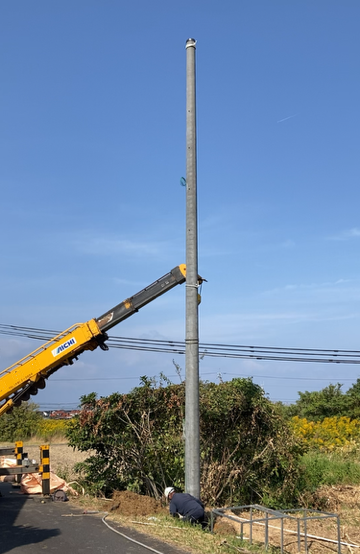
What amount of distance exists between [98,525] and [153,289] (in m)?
5.56

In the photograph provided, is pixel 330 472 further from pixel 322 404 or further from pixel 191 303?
pixel 322 404

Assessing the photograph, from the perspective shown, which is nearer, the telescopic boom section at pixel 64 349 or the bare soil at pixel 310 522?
the bare soil at pixel 310 522

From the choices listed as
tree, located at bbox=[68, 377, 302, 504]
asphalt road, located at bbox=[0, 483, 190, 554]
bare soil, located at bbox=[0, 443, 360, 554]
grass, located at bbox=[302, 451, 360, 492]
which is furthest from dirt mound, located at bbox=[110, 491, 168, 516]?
grass, located at bbox=[302, 451, 360, 492]

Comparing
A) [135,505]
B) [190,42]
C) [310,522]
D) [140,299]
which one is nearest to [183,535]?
[135,505]

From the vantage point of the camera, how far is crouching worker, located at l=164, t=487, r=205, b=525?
11016 mm

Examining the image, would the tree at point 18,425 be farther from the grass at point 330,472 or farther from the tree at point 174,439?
the tree at point 174,439

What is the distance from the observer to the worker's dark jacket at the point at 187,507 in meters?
11.0

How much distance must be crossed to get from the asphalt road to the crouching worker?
43.8 inches

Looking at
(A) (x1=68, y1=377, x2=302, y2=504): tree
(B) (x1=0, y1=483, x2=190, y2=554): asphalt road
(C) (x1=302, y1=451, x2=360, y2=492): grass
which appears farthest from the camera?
(C) (x1=302, y1=451, x2=360, y2=492): grass

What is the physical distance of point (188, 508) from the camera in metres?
11.0

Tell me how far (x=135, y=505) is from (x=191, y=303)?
4.55m

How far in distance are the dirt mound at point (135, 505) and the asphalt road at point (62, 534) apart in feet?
2.01

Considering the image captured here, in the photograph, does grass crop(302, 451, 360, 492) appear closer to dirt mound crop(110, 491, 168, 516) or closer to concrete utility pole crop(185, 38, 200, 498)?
dirt mound crop(110, 491, 168, 516)

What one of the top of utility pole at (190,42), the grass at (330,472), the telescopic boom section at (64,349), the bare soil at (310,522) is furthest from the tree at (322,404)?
the top of utility pole at (190,42)
